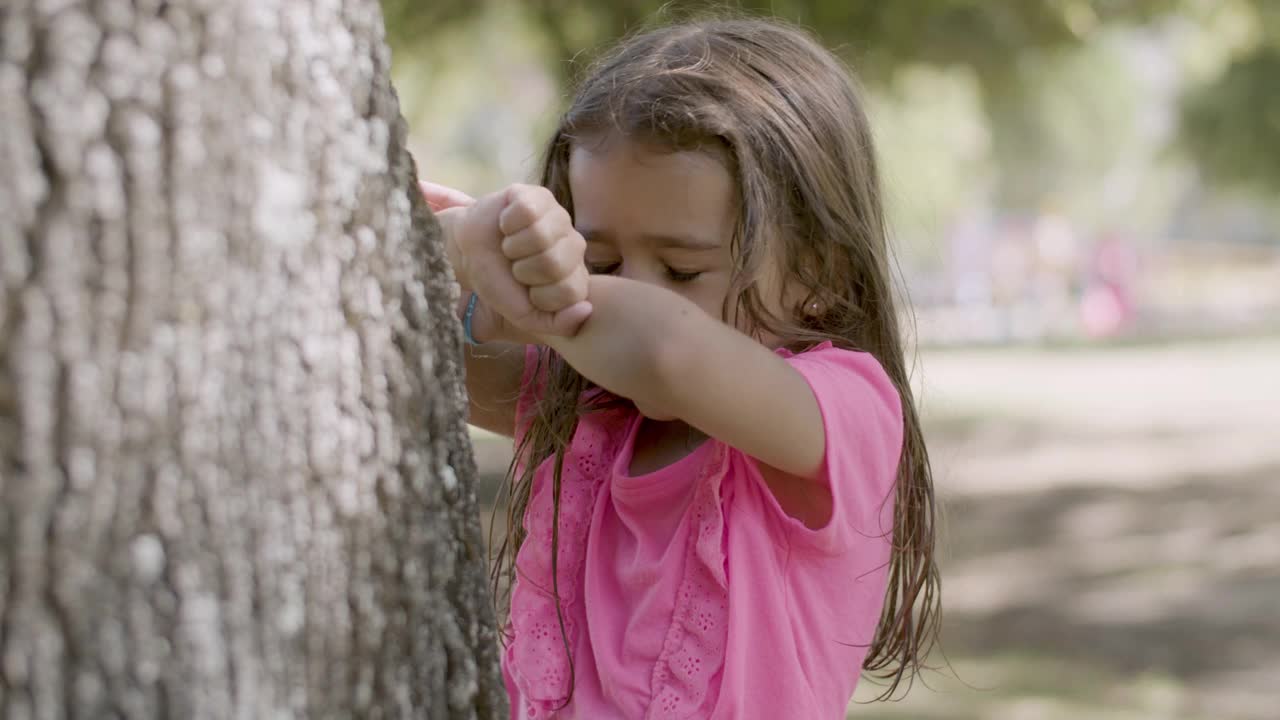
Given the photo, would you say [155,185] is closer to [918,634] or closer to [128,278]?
[128,278]

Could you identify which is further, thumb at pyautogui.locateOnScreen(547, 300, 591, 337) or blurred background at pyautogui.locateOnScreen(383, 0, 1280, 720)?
blurred background at pyautogui.locateOnScreen(383, 0, 1280, 720)

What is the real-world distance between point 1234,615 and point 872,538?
621 centimetres

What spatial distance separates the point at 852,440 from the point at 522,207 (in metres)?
0.55

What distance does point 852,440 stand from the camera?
196cm

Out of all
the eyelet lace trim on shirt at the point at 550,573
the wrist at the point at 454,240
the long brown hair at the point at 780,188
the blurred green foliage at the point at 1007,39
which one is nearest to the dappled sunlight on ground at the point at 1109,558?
the long brown hair at the point at 780,188

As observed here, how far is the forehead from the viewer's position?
79.3 inches

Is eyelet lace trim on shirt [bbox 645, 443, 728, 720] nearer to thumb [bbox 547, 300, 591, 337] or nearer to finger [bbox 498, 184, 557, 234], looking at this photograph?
thumb [bbox 547, 300, 591, 337]

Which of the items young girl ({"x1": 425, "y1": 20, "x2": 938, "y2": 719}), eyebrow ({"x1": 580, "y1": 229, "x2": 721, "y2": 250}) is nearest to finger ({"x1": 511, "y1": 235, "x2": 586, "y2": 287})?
young girl ({"x1": 425, "y1": 20, "x2": 938, "y2": 719})

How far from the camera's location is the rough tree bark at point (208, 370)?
3.86 ft

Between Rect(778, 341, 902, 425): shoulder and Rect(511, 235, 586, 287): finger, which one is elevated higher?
Rect(511, 235, 586, 287): finger

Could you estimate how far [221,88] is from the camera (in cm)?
129

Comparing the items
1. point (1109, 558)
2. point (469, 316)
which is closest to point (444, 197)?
point (469, 316)

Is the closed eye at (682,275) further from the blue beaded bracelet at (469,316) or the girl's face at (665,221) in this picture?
the blue beaded bracelet at (469,316)

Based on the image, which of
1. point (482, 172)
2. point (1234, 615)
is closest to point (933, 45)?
point (1234, 615)
